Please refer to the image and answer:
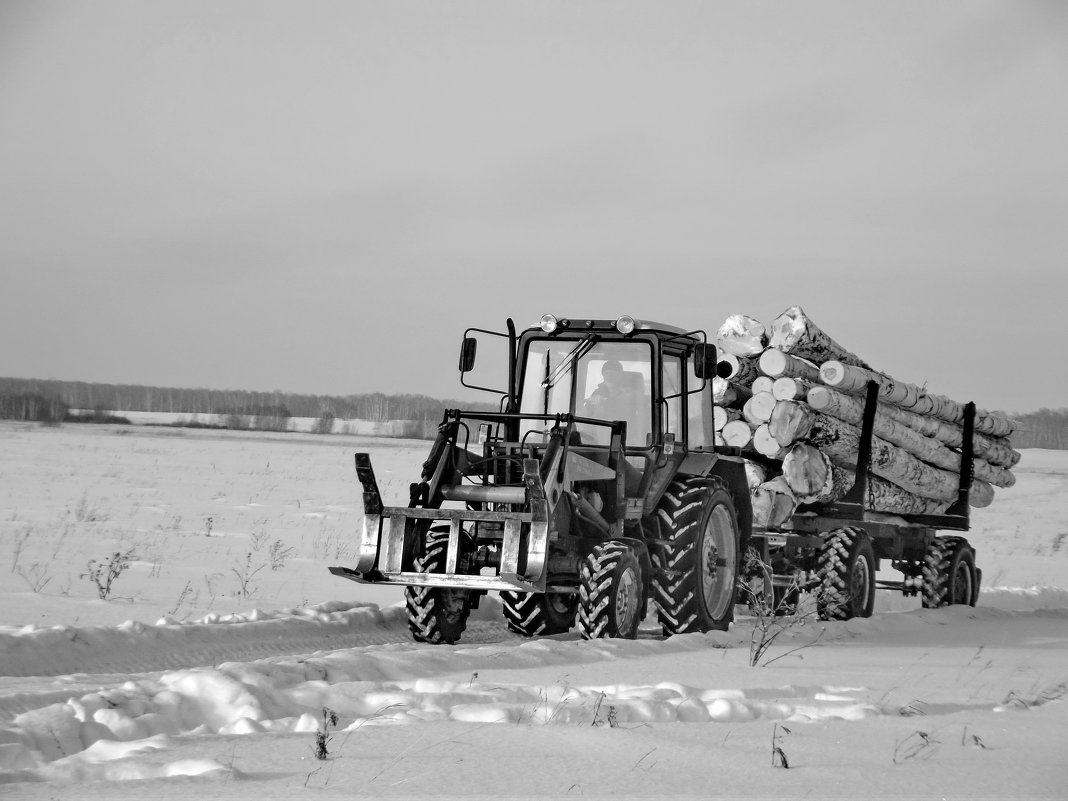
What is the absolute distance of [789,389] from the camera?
1227cm

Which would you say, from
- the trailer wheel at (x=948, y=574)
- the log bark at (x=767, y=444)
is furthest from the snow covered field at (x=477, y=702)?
the log bark at (x=767, y=444)

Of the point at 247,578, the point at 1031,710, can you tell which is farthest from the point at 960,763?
the point at 247,578

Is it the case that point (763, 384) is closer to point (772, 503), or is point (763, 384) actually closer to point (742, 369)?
point (742, 369)

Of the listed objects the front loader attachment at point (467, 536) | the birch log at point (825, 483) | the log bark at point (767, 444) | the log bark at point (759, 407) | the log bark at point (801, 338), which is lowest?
the front loader attachment at point (467, 536)

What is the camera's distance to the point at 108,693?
5664 mm

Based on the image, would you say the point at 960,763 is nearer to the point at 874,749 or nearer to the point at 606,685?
the point at 874,749

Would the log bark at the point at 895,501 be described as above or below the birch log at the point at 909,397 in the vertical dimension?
below

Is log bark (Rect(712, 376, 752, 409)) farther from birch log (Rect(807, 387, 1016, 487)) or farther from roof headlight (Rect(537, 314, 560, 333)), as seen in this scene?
roof headlight (Rect(537, 314, 560, 333))

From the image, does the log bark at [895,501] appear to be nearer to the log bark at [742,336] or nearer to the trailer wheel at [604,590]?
the log bark at [742,336]

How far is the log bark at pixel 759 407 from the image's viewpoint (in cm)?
1240

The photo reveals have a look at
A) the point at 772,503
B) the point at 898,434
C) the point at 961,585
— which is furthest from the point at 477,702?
the point at 961,585

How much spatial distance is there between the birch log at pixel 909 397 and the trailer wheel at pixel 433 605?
205 inches

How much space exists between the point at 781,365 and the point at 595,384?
116 inches

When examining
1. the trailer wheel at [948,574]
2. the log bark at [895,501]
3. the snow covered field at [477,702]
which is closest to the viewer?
the snow covered field at [477,702]
